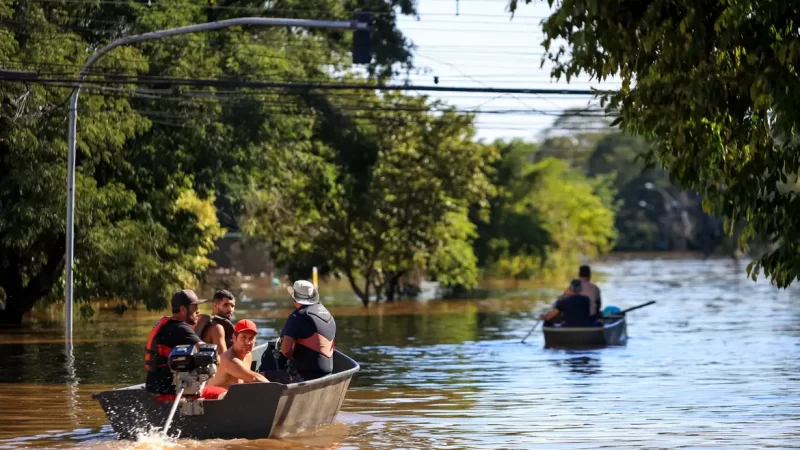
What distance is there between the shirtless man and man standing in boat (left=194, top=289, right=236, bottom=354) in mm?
330

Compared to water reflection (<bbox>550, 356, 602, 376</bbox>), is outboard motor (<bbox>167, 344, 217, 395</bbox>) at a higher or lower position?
higher

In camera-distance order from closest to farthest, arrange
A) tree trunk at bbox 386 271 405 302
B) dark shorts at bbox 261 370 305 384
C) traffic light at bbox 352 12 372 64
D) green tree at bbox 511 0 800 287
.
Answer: green tree at bbox 511 0 800 287
dark shorts at bbox 261 370 305 384
traffic light at bbox 352 12 372 64
tree trunk at bbox 386 271 405 302

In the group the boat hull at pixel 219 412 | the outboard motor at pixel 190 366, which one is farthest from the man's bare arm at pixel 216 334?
the outboard motor at pixel 190 366

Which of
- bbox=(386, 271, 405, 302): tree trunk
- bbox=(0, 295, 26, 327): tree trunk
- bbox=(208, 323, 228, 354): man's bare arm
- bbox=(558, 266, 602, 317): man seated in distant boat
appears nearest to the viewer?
bbox=(208, 323, 228, 354): man's bare arm

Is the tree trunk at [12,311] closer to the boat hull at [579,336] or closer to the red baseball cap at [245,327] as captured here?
the boat hull at [579,336]

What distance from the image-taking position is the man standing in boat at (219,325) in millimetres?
15844

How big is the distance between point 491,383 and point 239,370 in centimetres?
823

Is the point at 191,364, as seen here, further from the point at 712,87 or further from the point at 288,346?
the point at 712,87

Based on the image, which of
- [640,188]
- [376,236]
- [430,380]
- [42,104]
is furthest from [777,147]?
[640,188]

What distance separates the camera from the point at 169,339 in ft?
48.3

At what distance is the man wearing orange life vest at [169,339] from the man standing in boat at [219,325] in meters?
0.78

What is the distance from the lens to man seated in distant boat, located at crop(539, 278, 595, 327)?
29.5 meters

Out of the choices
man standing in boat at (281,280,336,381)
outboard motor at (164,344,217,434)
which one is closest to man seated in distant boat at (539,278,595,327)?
man standing in boat at (281,280,336,381)

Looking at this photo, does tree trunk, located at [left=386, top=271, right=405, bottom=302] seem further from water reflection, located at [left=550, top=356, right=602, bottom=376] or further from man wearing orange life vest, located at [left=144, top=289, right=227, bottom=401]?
man wearing orange life vest, located at [left=144, top=289, right=227, bottom=401]
